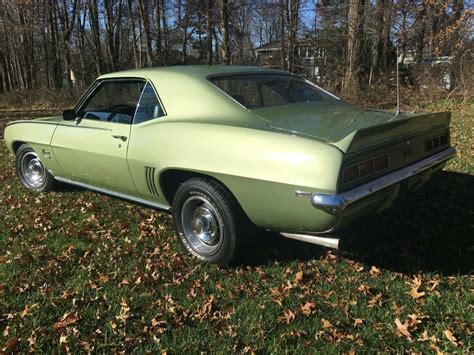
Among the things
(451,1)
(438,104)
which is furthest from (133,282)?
(451,1)

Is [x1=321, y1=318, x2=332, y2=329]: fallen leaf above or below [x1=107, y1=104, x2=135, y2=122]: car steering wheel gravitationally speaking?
below

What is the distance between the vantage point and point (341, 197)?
273 centimetres

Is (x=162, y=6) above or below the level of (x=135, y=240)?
above

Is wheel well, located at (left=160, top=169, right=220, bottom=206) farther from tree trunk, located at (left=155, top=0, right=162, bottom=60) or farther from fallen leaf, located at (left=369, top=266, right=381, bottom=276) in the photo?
tree trunk, located at (left=155, top=0, right=162, bottom=60)

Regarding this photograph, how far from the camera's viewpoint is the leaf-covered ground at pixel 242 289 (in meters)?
2.66

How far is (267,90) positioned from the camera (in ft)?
13.1

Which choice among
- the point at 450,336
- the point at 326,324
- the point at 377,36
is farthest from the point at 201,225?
the point at 377,36

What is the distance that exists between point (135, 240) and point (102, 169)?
74 centimetres

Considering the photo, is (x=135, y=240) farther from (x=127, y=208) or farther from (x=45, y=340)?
(x=45, y=340)

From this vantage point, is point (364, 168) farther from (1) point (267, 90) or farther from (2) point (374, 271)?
(1) point (267, 90)

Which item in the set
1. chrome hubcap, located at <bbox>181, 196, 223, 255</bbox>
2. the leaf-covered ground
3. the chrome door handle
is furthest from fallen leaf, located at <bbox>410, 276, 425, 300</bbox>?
the chrome door handle

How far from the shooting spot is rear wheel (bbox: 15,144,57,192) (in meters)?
5.53

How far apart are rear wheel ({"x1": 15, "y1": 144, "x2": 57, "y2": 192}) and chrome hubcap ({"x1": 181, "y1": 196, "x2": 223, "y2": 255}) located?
2.57m

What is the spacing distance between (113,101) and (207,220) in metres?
1.86
